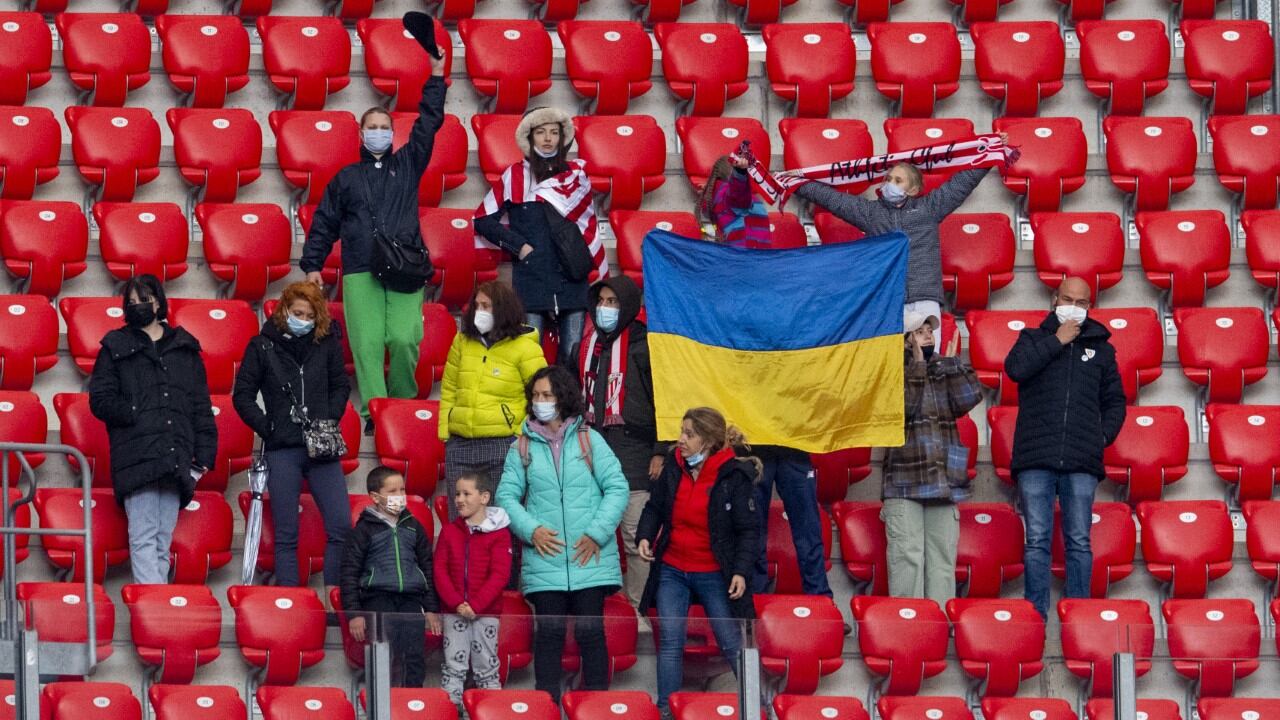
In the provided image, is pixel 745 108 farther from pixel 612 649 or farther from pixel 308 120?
pixel 612 649

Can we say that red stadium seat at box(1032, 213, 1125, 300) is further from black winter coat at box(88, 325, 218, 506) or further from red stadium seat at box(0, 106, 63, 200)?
red stadium seat at box(0, 106, 63, 200)

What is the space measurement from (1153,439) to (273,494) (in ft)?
14.4

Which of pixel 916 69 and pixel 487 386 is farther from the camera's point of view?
pixel 916 69

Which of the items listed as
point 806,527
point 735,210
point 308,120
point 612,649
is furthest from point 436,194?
point 612,649

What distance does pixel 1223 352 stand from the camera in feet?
46.9

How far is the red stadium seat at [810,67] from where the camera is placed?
51.1 ft

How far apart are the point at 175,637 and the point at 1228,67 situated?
7.56 m

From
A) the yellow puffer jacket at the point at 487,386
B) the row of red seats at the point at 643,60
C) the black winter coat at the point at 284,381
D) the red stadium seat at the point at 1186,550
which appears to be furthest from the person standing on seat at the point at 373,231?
the red stadium seat at the point at 1186,550

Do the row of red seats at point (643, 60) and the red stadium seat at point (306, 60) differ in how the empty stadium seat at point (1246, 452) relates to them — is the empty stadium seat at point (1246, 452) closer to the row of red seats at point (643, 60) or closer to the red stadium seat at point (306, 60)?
the row of red seats at point (643, 60)

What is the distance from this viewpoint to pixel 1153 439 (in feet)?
45.3

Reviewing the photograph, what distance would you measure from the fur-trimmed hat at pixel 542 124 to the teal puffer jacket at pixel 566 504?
2.05 meters

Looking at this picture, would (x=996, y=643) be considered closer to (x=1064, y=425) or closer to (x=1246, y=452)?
(x=1064, y=425)

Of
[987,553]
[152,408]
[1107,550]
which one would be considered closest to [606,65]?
[987,553]

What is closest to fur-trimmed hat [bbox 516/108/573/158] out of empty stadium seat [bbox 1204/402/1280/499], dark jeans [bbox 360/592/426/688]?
empty stadium seat [bbox 1204/402/1280/499]
